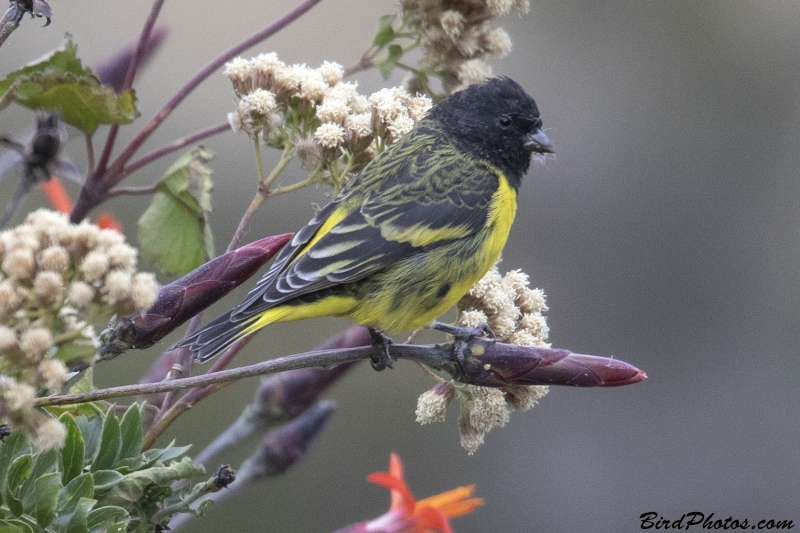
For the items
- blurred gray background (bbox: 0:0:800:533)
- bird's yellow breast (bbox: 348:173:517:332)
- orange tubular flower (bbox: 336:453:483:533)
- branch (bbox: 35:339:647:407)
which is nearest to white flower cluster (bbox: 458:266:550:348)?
branch (bbox: 35:339:647:407)

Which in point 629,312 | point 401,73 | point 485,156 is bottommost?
point 485,156

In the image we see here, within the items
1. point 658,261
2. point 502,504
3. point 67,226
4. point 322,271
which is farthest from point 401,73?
point 67,226

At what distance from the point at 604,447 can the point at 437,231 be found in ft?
13.0

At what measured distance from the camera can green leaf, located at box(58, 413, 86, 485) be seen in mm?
1355

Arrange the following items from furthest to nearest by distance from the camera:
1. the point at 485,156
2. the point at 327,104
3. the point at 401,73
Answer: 1. the point at 401,73
2. the point at 485,156
3. the point at 327,104

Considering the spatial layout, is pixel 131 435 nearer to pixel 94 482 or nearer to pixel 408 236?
pixel 94 482

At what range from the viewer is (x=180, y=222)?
218 centimetres

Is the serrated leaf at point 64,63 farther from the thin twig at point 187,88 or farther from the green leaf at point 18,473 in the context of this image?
the green leaf at point 18,473

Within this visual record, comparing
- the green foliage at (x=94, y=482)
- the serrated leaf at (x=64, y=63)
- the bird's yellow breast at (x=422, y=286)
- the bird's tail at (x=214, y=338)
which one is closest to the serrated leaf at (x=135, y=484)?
the green foliage at (x=94, y=482)

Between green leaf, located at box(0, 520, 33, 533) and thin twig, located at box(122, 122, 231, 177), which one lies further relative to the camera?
thin twig, located at box(122, 122, 231, 177)

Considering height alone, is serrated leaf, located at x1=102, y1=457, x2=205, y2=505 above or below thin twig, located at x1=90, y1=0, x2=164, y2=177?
below

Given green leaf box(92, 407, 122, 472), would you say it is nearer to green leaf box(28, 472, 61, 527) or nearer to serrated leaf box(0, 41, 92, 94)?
green leaf box(28, 472, 61, 527)

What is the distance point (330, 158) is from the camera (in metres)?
2.04

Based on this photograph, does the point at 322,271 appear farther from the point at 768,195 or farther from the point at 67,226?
the point at 768,195
